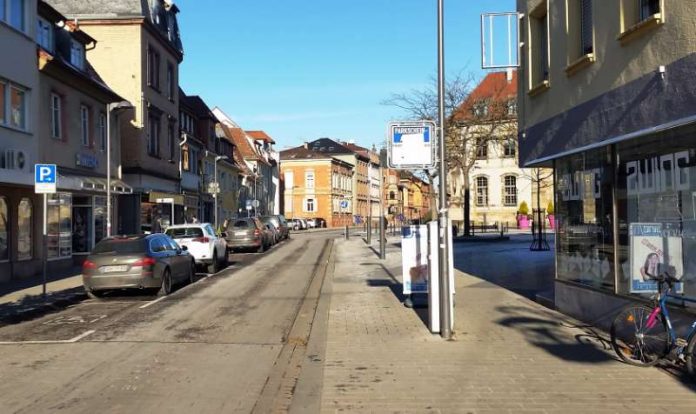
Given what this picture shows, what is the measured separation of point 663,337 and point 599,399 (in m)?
1.47

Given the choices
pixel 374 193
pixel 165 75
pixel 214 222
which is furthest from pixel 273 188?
pixel 165 75

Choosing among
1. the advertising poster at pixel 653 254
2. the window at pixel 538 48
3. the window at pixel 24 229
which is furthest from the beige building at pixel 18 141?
the advertising poster at pixel 653 254

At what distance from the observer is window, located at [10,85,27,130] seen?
59.5 ft

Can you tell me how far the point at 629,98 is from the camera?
27.9ft

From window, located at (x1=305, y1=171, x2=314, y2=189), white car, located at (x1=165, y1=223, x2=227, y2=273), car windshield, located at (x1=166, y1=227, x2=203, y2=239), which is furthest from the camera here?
window, located at (x1=305, y1=171, x2=314, y2=189)

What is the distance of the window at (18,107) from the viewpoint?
18.1 metres

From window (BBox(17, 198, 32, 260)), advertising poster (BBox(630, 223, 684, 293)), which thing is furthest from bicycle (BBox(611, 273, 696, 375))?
window (BBox(17, 198, 32, 260))

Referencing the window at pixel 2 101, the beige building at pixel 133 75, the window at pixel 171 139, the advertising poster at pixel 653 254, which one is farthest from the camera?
the window at pixel 171 139

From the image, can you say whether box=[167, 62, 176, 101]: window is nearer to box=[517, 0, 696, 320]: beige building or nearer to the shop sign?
the shop sign

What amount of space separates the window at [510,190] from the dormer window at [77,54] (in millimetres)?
55850

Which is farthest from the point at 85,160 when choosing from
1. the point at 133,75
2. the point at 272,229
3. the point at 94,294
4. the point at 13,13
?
the point at 272,229

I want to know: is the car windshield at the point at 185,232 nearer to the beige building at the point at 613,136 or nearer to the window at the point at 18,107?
the window at the point at 18,107

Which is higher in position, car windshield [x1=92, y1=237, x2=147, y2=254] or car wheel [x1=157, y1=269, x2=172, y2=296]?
car windshield [x1=92, y1=237, x2=147, y2=254]

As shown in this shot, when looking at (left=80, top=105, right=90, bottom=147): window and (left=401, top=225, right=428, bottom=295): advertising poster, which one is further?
(left=80, top=105, right=90, bottom=147): window
